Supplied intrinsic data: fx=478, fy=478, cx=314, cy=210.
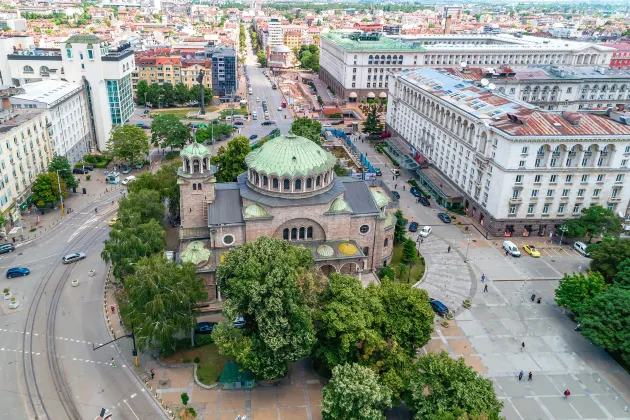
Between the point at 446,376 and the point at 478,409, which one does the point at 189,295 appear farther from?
the point at 478,409

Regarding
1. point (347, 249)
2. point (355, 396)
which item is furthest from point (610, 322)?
point (355, 396)

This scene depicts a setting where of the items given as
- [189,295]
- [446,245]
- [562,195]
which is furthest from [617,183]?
[189,295]

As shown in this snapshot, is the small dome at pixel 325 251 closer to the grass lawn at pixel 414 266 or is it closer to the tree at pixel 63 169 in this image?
the grass lawn at pixel 414 266

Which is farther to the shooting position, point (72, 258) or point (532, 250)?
point (532, 250)

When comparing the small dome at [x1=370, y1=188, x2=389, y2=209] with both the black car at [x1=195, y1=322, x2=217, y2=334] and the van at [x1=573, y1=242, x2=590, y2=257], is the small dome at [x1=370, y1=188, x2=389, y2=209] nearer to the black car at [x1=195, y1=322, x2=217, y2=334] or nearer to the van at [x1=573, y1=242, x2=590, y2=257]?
the black car at [x1=195, y1=322, x2=217, y2=334]

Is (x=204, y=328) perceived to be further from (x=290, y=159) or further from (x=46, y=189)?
(x=46, y=189)

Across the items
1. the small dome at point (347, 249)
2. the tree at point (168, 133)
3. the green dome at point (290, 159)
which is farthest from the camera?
the tree at point (168, 133)

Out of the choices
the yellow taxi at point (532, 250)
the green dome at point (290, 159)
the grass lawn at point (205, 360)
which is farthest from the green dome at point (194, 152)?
the yellow taxi at point (532, 250)
